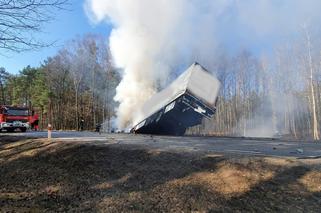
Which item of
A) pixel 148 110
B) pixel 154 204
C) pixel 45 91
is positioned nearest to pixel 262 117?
pixel 45 91

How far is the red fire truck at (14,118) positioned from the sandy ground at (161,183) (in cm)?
1746

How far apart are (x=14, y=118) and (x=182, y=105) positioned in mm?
15610

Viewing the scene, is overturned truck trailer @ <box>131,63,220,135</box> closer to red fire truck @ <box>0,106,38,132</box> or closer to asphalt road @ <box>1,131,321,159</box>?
asphalt road @ <box>1,131,321,159</box>

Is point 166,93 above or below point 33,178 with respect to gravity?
above

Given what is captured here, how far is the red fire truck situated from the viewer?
92.4 ft

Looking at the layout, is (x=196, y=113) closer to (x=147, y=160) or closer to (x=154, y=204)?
(x=147, y=160)

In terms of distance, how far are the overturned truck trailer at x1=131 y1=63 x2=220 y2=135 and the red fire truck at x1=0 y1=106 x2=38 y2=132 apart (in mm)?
11423

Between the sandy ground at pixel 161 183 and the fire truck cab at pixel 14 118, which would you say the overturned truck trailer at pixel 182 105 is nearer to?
the sandy ground at pixel 161 183

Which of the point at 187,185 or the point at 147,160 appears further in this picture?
the point at 147,160

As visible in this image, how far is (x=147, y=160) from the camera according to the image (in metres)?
10.6

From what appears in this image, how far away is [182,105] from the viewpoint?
1948 cm

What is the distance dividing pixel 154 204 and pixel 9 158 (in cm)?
836

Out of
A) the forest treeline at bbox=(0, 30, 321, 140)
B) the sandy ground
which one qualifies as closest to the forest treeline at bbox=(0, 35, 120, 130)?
the forest treeline at bbox=(0, 30, 321, 140)

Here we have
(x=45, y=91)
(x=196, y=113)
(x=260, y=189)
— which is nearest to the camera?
(x=260, y=189)
